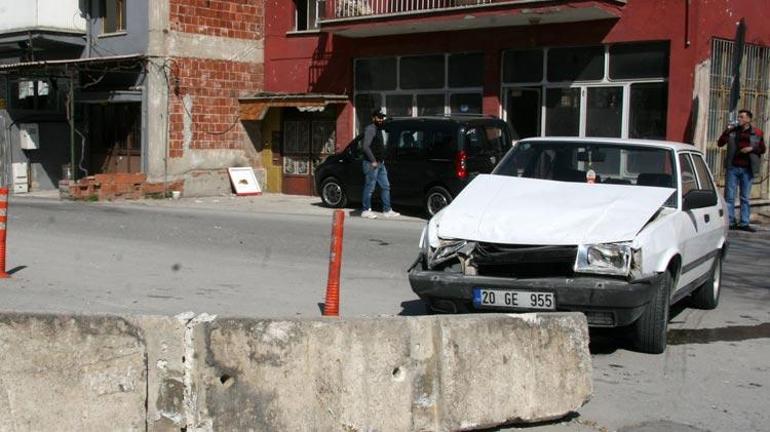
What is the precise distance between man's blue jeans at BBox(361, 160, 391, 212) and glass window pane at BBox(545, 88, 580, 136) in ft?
13.2

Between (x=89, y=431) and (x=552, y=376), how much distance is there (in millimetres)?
2634

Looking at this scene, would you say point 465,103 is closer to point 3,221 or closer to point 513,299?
point 3,221

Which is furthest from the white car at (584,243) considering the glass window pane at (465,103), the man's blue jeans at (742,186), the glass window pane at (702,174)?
the glass window pane at (465,103)

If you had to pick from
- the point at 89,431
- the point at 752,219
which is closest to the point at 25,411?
the point at 89,431

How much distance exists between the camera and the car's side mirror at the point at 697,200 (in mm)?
7289

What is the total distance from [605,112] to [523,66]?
217 cm

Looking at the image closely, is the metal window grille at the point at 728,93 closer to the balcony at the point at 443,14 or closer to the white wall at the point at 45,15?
the balcony at the point at 443,14

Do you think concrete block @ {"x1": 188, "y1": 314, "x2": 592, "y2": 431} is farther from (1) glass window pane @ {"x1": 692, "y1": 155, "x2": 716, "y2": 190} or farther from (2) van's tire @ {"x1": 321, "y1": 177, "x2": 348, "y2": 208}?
(2) van's tire @ {"x1": 321, "y1": 177, "x2": 348, "y2": 208}

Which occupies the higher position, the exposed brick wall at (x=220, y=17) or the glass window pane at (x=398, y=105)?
the exposed brick wall at (x=220, y=17)

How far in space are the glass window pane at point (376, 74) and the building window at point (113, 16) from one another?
20.8 ft

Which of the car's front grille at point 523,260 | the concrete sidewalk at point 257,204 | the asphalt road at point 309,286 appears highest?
the car's front grille at point 523,260

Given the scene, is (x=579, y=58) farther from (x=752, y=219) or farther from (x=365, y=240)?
(x=365, y=240)

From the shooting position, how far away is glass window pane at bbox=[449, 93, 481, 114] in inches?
775

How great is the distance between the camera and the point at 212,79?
74.0ft
